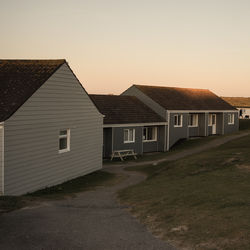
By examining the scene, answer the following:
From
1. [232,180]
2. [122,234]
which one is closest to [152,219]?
[122,234]

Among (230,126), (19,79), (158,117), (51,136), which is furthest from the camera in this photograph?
(230,126)

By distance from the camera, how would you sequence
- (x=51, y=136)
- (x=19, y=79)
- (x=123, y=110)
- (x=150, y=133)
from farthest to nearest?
(x=150, y=133), (x=123, y=110), (x=51, y=136), (x=19, y=79)

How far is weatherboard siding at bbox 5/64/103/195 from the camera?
50.6 ft

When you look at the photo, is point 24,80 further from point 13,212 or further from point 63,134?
point 13,212

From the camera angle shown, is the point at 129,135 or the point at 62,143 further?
the point at 129,135

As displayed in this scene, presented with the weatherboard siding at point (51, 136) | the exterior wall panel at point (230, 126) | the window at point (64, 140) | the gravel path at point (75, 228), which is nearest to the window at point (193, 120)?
the exterior wall panel at point (230, 126)

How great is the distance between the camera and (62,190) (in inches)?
699

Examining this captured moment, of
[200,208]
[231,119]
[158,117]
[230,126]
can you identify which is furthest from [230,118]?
[200,208]

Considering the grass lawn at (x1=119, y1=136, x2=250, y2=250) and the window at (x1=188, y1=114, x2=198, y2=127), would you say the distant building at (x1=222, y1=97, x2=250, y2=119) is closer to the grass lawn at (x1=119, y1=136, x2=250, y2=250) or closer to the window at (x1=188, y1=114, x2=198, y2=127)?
the window at (x1=188, y1=114, x2=198, y2=127)

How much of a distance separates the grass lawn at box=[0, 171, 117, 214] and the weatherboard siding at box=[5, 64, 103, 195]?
1.43ft

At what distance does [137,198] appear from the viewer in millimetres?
14164

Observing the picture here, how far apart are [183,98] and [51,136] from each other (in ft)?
91.0

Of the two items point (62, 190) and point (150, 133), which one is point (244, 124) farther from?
point (62, 190)

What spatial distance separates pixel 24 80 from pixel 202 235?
12212 millimetres
